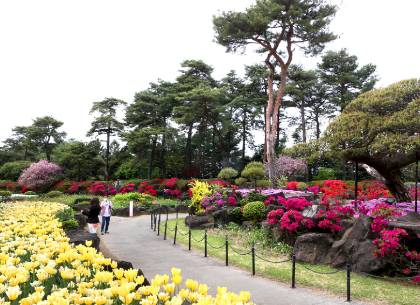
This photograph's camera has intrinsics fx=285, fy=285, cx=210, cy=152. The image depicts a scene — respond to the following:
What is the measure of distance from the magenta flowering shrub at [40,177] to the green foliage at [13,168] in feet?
19.1

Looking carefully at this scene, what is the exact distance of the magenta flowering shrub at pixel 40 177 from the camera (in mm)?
30500

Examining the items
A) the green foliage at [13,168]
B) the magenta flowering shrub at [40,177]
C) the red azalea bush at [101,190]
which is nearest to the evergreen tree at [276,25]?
the red azalea bush at [101,190]

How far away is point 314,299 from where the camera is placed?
502cm

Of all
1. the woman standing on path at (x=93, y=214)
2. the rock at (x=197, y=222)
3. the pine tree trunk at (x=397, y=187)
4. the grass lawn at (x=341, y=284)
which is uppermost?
the pine tree trunk at (x=397, y=187)

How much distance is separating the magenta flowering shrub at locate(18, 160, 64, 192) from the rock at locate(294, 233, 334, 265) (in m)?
30.8

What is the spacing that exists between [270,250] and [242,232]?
7.34 ft

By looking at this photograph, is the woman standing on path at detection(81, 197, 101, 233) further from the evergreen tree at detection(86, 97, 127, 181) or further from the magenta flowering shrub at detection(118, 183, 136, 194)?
the evergreen tree at detection(86, 97, 127, 181)

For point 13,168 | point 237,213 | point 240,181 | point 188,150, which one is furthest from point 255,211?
point 13,168

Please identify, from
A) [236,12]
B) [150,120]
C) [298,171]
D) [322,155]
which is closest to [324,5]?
[236,12]

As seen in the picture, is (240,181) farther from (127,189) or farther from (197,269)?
(197,269)

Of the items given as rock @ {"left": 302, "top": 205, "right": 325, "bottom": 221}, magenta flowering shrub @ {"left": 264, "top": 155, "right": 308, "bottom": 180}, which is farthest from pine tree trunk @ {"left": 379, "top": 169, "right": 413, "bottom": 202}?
magenta flowering shrub @ {"left": 264, "top": 155, "right": 308, "bottom": 180}

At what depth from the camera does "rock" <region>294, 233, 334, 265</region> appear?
7121 mm

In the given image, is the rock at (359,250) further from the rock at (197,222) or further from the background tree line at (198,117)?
the background tree line at (198,117)

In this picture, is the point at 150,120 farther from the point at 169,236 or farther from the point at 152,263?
the point at 152,263
